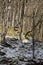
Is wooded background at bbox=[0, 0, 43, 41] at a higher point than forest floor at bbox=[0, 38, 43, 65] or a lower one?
higher

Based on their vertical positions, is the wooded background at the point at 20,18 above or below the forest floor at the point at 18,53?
above

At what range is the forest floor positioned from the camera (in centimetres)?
799

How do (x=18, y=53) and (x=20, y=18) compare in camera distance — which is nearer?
(x=18, y=53)

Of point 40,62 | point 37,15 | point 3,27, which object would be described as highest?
point 37,15

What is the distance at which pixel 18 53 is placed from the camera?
9188 mm

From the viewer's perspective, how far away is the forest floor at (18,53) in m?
7.99

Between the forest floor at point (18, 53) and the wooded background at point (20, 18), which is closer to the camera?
the forest floor at point (18, 53)

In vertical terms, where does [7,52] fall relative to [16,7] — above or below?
below

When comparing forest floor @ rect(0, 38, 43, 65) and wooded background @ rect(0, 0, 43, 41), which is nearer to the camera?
forest floor @ rect(0, 38, 43, 65)

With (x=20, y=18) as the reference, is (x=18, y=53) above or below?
below

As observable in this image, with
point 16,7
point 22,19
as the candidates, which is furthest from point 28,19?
point 16,7

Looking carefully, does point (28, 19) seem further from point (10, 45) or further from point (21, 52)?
point (21, 52)

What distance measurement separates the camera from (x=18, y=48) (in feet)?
33.0

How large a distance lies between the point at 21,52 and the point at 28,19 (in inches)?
148
